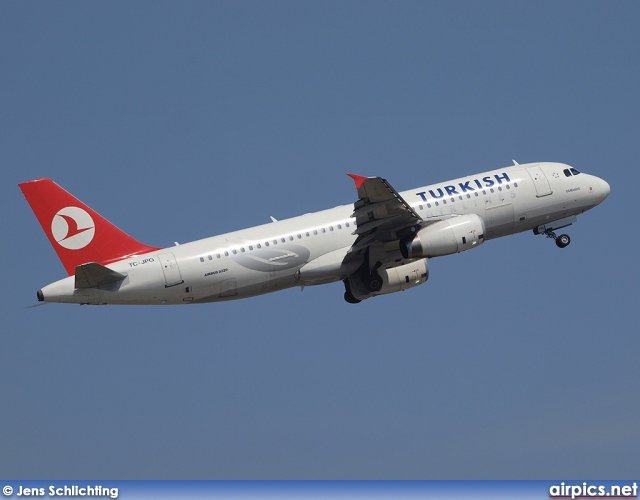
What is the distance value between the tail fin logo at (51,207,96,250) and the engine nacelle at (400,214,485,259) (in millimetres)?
16060

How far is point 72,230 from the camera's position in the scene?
60969mm

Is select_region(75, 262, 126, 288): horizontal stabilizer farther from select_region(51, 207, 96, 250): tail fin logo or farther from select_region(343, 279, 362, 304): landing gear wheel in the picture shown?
select_region(343, 279, 362, 304): landing gear wheel

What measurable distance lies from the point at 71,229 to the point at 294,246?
444 inches

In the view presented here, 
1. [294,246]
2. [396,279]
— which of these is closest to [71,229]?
[294,246]

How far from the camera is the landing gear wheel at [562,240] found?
228 feet

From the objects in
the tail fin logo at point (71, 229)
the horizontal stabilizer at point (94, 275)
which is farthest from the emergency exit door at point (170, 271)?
the tail fin logo at point (71, 229)

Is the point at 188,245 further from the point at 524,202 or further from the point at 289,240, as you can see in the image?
the point at 524,202

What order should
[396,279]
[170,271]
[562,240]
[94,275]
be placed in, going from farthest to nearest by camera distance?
[562,240], [396,279], [170,271], [94,275]

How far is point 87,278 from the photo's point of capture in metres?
58.2

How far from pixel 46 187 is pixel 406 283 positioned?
2000 cm

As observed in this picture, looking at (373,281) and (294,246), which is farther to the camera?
(373,281)

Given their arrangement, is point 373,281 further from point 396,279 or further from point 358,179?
point 358,179

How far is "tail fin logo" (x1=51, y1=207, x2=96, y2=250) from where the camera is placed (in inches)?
2395

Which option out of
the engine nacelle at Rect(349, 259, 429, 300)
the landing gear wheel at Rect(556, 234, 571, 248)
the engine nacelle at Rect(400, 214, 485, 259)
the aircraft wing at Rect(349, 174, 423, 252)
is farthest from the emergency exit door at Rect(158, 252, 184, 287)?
the landing gear wheel at Rect(556, 234, 571, 248)
